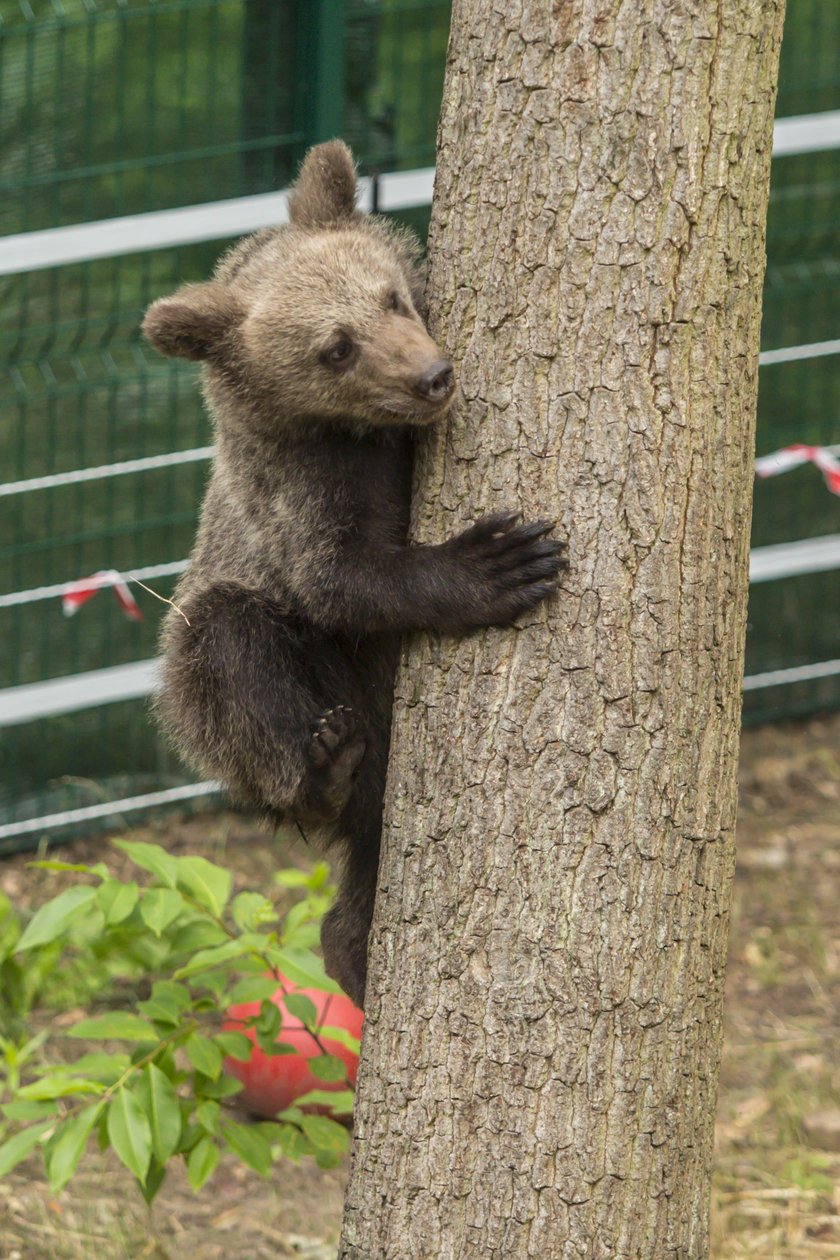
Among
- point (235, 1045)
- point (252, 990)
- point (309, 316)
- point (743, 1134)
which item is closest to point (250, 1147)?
point (235, 1045)

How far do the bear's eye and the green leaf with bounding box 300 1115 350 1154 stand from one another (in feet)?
5.82

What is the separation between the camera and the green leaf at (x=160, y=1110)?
347cm

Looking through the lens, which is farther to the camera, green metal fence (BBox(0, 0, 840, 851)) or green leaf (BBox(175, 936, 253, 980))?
green metal fence (BBox(0, 0, 840, 851))

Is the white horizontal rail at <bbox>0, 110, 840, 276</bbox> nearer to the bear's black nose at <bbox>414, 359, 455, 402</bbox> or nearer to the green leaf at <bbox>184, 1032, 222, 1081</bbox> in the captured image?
the bear's black nose at <bbox>414, 359, 455, 402</bbox>

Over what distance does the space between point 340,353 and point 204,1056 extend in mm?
1613

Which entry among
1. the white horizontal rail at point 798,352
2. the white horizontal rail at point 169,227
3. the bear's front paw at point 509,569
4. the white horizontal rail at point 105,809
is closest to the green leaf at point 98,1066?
the bear's front paw at point 509,569

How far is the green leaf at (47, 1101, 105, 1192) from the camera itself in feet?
11.0

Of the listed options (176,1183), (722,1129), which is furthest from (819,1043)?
(176,1183)

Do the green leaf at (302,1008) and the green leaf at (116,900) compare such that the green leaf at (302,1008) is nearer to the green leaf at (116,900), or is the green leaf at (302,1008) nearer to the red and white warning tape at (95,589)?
the green leaf at (116,900)

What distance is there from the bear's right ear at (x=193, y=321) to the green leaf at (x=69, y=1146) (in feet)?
5.56

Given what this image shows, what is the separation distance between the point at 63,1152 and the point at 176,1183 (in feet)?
4.72

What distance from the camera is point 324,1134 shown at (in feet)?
12.4

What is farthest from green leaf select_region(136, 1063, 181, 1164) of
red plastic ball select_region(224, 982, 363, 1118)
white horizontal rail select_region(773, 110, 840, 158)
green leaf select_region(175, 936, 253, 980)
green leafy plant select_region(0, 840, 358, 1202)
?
white horizontal rail select_region(773, 110, 840, 158)

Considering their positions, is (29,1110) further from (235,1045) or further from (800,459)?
(800,459)
